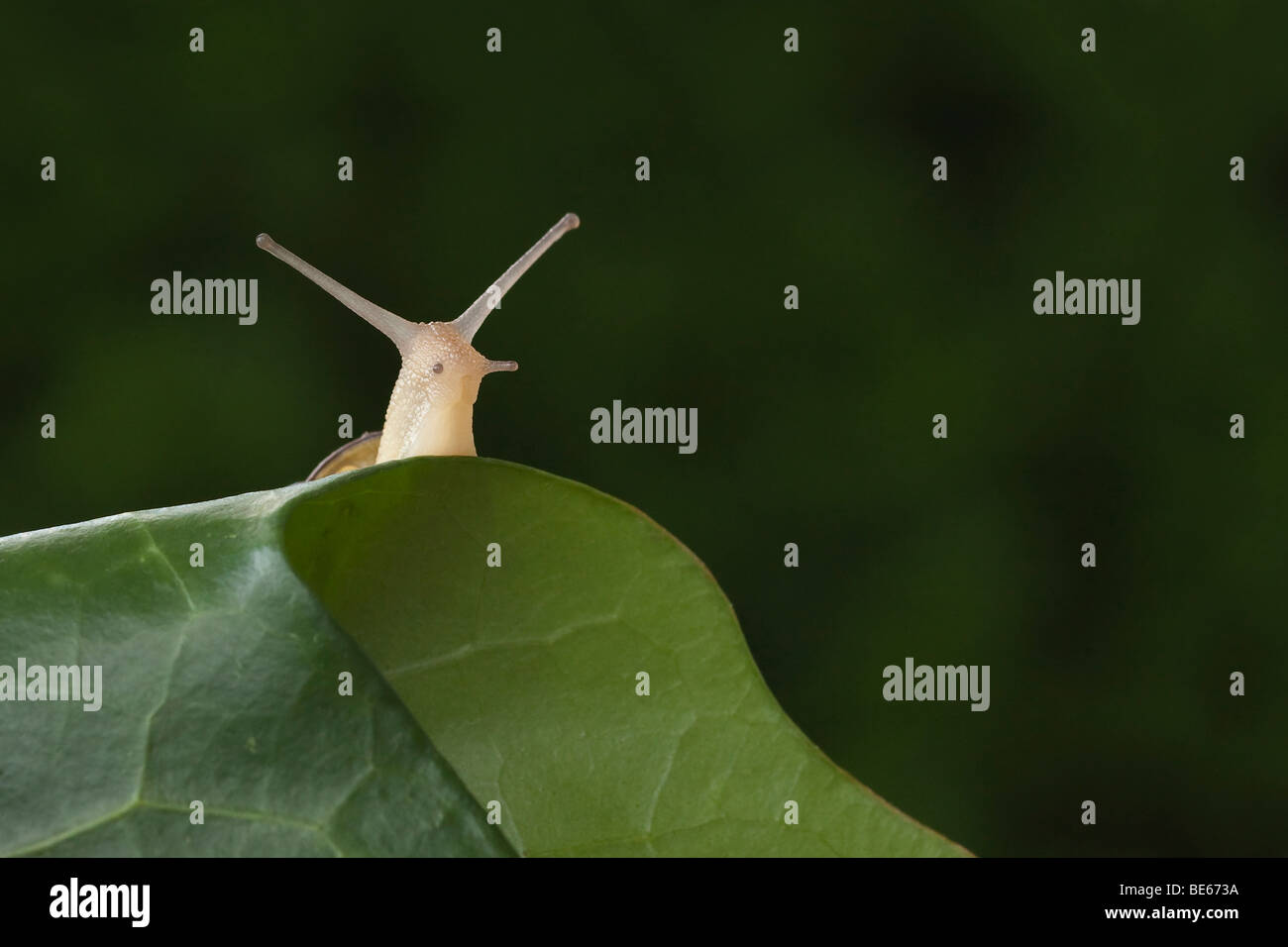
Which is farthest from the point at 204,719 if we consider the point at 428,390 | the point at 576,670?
the point at 428,390

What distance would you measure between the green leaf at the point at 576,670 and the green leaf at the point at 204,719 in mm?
44

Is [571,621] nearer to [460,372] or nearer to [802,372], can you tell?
[460,372]

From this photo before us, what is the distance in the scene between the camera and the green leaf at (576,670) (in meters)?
0.38

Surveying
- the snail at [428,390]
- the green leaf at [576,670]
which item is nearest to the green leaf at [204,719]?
the green leaf at [576,670]

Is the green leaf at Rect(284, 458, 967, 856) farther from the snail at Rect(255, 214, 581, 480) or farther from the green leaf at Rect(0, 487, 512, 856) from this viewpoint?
the snail at Rect(255, 214, 581, 480)

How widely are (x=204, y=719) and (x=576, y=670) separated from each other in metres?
0.11

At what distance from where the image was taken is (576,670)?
39cm

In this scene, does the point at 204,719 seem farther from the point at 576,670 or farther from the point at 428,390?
the point at 428,390

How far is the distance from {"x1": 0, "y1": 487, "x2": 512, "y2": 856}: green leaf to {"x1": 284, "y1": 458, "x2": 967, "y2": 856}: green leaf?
0.04m

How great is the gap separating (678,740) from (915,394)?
1498mm

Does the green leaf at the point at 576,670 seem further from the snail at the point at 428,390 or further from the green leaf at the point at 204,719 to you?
the snail at the point at 428,390

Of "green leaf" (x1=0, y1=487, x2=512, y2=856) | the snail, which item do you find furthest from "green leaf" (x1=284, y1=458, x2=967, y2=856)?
the snail
